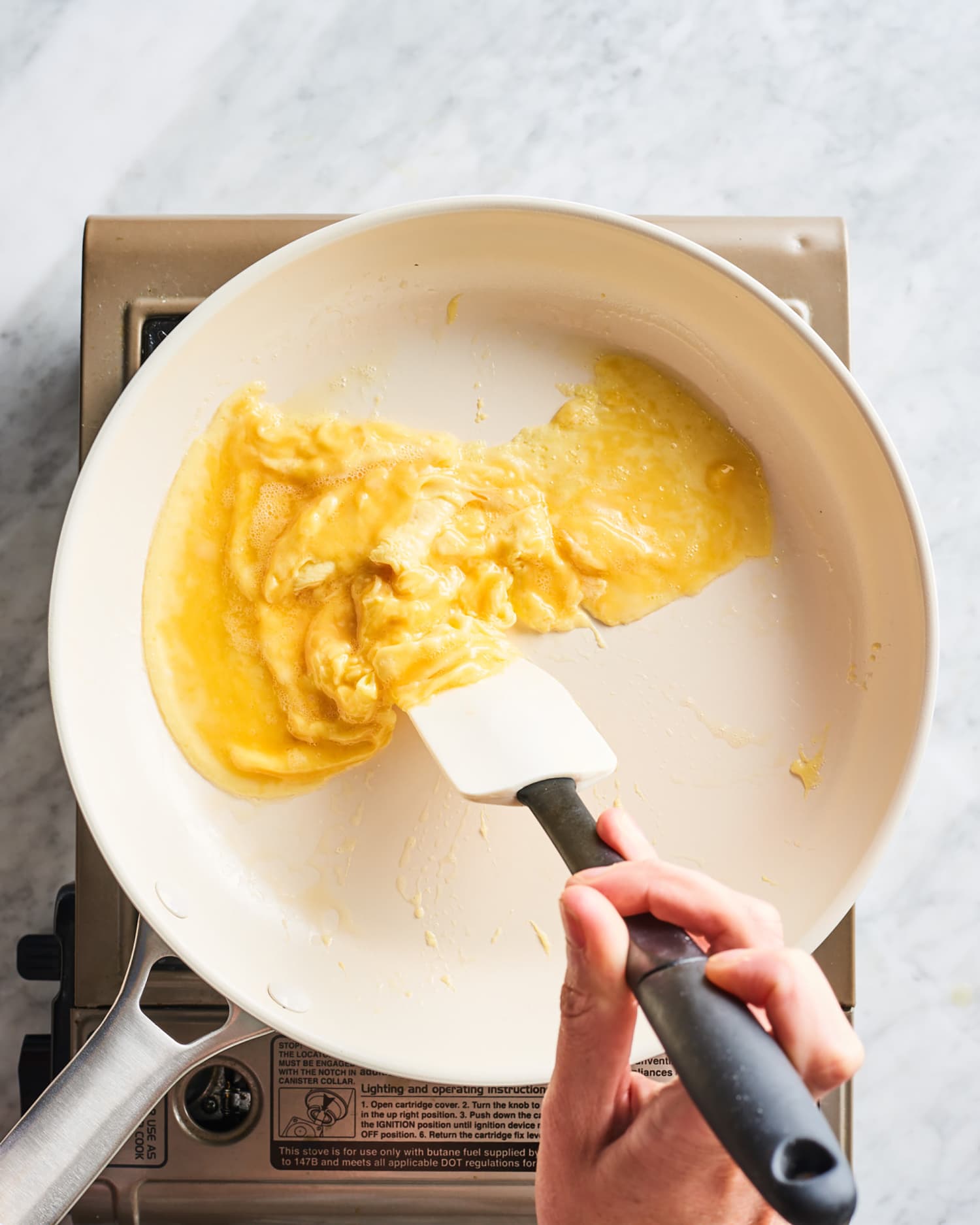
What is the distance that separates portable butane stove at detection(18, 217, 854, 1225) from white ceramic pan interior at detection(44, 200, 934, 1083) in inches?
1.7

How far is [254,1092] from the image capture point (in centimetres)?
78

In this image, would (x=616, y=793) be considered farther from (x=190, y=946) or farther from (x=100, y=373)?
(x=100, y=373)

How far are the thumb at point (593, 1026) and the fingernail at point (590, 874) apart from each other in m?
0.01

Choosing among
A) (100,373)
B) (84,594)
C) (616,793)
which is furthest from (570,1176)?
(100,373)

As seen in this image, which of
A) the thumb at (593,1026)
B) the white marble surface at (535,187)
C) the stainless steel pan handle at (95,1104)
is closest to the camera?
the thumb at (593,1026)

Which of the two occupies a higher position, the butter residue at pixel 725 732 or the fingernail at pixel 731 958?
the fingernail at pixel 731 958

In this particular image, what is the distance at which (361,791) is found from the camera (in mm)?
800

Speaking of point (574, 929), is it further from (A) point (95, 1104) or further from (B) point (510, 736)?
(A) point (95, 1104)

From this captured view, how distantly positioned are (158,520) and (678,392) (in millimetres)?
454

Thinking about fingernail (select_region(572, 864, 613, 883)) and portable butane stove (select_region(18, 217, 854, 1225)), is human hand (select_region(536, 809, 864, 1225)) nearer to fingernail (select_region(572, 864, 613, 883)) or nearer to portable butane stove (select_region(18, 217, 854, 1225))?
fingernail (select_region(572, 864, 613, 883))

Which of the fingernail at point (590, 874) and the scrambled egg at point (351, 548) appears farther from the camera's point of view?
the scrambled egg at point (351, 548)

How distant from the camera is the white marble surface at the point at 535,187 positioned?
926mm

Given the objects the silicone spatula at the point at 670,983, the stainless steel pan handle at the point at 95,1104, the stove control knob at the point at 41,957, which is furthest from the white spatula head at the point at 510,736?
the stove control knob at the point at 41,957

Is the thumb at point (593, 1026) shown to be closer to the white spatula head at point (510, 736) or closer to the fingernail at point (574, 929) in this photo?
the fingernail at point (574, 929)
